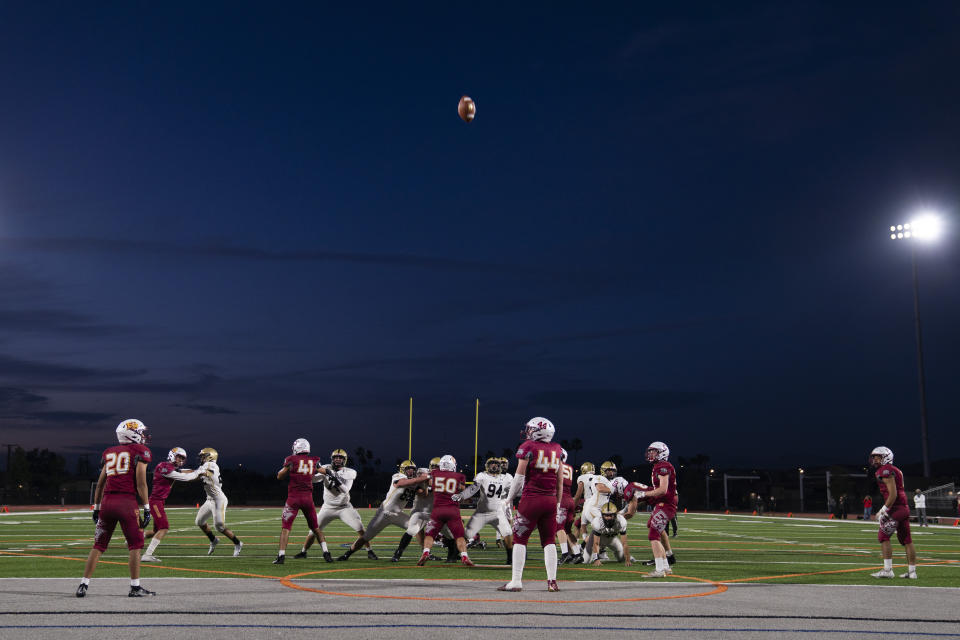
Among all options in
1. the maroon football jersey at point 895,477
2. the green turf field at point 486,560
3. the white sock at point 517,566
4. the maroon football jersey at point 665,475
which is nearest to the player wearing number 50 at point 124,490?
the green turf field at point 486,560

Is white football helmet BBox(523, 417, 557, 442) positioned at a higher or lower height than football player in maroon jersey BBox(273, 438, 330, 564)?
higher

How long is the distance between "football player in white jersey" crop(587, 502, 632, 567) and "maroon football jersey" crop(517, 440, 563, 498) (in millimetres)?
4184

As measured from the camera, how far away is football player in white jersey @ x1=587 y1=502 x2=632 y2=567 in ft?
51.3

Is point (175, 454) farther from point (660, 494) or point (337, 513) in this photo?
point (660, 494)

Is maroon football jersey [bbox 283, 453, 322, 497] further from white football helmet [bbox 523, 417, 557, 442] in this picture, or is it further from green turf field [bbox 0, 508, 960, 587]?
white football helmet [bbox 523, 417, 557, 442]

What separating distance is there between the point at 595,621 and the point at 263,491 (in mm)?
58557

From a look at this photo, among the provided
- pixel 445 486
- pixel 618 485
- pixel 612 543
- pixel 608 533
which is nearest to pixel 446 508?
pixel 445 486

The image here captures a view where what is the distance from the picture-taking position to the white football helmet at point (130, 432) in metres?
10.9

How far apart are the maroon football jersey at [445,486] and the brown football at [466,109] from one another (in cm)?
830

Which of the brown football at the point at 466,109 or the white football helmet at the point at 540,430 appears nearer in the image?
the white football helmet at the point at 540,430

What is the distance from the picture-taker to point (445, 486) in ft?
48.5

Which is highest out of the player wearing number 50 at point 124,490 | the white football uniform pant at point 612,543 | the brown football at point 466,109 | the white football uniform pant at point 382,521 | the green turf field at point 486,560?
the brown football at point 466,109

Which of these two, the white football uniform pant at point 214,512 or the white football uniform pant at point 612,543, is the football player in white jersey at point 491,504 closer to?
the white football uniform pant at point 612,543

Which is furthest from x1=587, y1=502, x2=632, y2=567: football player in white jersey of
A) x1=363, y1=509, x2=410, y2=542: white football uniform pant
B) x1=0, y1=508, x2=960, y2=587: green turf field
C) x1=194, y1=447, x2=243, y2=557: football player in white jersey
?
x1=194, y1=447, x2=243, y2=557: football player in white jersey
